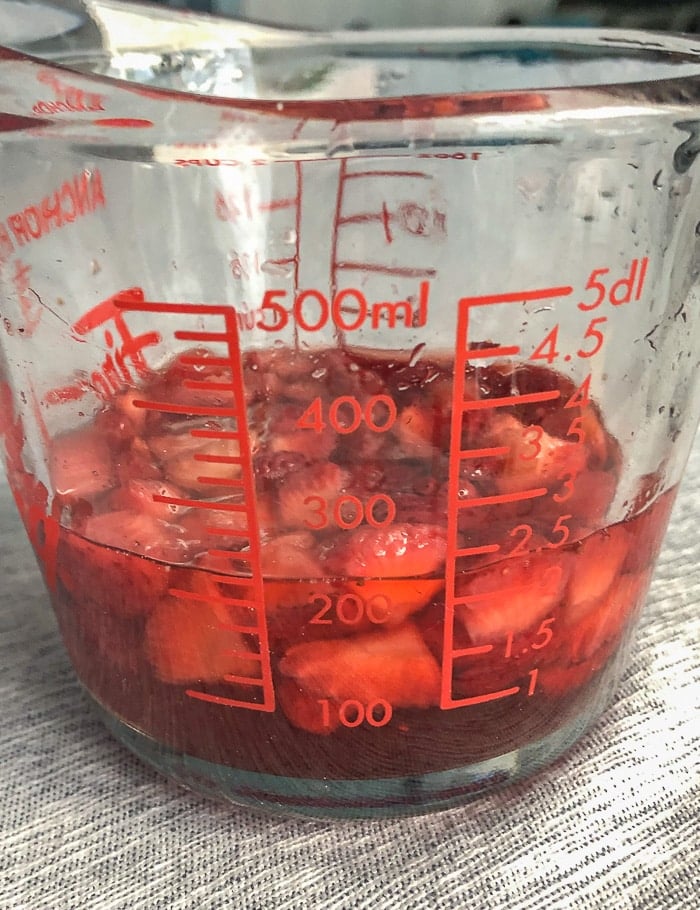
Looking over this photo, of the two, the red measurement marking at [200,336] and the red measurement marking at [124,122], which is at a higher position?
the red measurement marking at [124,122]

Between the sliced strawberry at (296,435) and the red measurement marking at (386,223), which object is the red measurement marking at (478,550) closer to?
the sliced strawberry at (296,435)

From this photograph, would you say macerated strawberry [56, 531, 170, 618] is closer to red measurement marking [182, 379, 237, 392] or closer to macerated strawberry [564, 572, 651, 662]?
red measurement marking [182, 379, 237, 392]

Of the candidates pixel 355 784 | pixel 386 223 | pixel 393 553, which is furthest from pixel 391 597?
pixel 386 223

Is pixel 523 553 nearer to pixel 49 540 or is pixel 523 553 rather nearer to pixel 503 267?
pixel 503 267

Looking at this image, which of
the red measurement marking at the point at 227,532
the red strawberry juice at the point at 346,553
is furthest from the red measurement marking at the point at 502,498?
the red measurement marking at the point at 227,532

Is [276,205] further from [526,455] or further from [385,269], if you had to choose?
[526,455]

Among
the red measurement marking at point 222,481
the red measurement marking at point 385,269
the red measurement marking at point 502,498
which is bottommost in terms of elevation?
the red measurement marking at point 502,498

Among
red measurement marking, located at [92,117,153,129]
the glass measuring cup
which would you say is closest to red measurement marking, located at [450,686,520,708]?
the glass measuring cup
